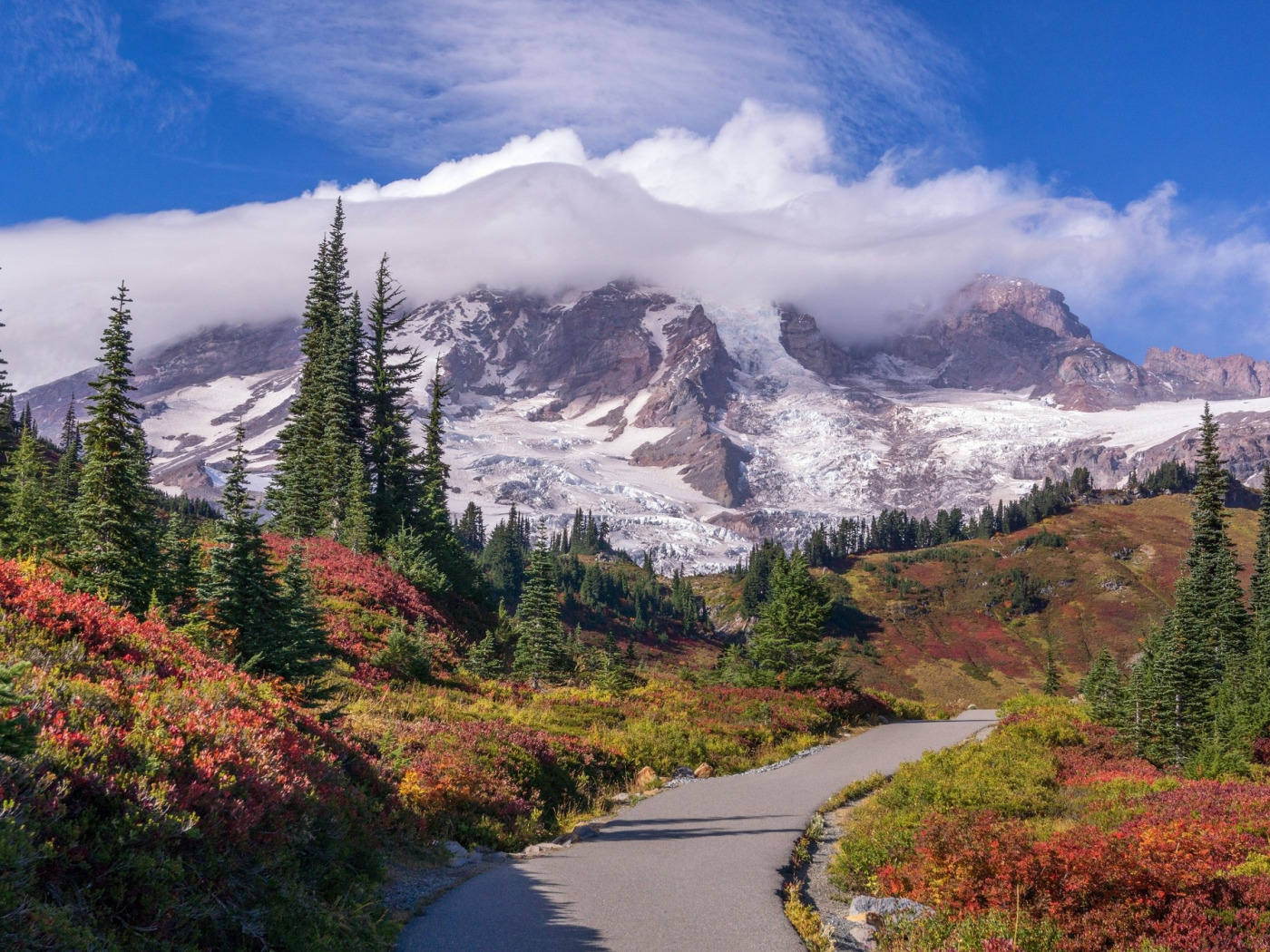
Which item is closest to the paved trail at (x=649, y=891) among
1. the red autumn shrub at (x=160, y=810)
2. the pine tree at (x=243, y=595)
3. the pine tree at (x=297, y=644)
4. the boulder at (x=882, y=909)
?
the boulder at (x=882, y=909)

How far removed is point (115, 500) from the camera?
79.3 feet

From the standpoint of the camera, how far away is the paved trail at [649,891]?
934 centimetres

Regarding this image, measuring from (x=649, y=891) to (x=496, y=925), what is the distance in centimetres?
256

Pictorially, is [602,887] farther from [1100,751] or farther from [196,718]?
[1100,751]

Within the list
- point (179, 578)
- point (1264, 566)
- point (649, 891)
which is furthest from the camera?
point (1264, 566)

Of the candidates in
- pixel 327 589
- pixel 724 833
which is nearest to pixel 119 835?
pixel 724 833

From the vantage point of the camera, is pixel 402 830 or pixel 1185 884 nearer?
pixel 1185 884

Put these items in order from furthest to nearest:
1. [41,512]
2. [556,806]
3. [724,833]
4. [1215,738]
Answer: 1. [41,512]
2. [1215,738]
3. [556,806]
4. [724,833]

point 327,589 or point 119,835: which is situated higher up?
point 327,589

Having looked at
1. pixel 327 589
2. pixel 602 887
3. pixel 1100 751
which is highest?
pixel 327 589

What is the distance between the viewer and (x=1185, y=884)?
9.78 meters

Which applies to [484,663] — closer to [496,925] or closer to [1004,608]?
[496,925]

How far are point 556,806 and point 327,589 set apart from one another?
19.2m

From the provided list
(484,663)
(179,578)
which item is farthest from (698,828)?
(484,663)
